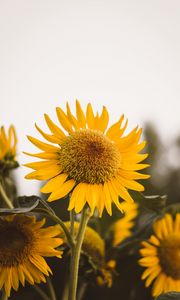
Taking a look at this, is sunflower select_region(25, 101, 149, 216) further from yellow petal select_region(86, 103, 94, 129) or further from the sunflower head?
the sunflower head

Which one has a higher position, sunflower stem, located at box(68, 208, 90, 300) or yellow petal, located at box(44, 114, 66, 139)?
yellow petal, located at box(44, 114, 66, 139)

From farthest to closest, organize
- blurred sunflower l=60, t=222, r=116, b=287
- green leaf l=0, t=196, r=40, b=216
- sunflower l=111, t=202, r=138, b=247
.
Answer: sunflower l=111, t=202, r=138, b=247, blurred sunflower l=60, t=222, r=116, b=287, green leaf l=0, t=196, r=40, b=216

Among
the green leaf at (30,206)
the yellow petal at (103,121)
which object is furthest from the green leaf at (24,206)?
the yellow petal at (103,121)

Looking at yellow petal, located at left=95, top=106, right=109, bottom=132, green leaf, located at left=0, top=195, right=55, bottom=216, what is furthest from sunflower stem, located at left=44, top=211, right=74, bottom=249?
yellow petal, located at left=95, top=106, right=109, bottom=132

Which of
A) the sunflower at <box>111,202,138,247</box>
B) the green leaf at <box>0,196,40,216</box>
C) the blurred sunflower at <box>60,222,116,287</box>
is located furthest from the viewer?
the sunflower at <box>111,202,138,247</box>

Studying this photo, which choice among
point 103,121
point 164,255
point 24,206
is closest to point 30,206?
point 24,206

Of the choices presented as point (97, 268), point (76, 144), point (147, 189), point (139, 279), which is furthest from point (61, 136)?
point (147, 189)

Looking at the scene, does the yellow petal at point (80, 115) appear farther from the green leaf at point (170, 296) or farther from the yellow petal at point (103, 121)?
the green leaf at point (170, 296)
